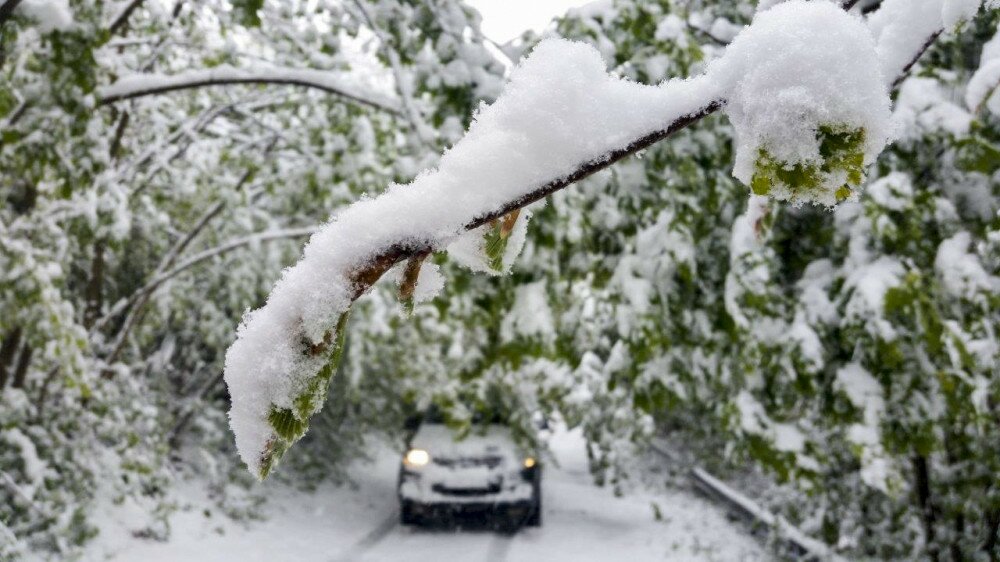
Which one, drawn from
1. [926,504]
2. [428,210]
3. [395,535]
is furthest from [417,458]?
[428,210]

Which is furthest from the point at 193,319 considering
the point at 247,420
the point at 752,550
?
the point at 247,420

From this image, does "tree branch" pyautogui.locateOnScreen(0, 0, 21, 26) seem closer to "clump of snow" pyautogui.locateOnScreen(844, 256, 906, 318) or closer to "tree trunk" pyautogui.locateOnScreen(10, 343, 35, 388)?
"clump of snow" pyautogui.locateOnScreen(844, 256, 906, 318)

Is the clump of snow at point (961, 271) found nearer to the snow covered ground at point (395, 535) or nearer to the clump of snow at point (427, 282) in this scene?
the clump of snow at point (427, 282)

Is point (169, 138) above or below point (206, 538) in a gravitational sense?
above

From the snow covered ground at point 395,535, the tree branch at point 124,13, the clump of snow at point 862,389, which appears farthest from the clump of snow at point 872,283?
the snow covered ground at point 395,535

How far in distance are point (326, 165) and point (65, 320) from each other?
2.03m

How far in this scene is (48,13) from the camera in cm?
292

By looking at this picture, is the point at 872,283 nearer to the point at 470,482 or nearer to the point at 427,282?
the point at 427,282

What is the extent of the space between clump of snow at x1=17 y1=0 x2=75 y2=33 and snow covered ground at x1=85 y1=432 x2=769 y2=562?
4426 millimetres

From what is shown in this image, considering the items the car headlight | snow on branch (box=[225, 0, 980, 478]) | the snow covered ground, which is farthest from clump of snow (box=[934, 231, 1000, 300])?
the car headlight

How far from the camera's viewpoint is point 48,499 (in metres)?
5.39

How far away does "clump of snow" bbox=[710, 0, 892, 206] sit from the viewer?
602mm

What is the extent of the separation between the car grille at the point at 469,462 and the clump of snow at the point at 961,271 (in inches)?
239

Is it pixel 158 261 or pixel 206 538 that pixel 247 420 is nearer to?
pixel 206 538
